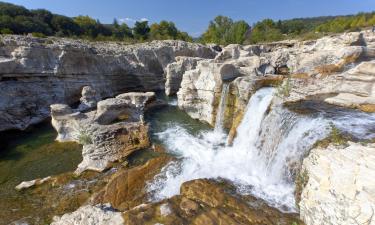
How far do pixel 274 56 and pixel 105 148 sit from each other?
16921 mm

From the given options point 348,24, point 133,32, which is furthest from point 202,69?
point 348,24

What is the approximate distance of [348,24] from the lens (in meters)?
41.3

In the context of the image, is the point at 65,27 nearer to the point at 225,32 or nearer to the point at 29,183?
the point at 225,32

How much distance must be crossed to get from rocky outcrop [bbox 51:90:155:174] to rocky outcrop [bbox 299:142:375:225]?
721cm

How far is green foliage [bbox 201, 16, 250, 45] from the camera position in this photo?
45094 millimetres

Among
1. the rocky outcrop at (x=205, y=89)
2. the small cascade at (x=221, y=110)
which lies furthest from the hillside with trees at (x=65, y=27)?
the small cascade at (x=221, y=110)

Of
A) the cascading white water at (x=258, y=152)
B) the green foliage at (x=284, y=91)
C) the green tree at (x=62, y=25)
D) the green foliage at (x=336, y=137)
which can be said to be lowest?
the cascading white water at (x=258, y=152)

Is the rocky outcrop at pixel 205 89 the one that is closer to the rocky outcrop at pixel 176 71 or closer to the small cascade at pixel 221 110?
the small cascade at pixel 221 110

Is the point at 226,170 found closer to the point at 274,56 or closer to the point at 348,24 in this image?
the point at 274,56

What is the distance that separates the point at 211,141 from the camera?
11891 millimetres

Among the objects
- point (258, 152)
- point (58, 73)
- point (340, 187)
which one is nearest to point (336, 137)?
point (340, 187)

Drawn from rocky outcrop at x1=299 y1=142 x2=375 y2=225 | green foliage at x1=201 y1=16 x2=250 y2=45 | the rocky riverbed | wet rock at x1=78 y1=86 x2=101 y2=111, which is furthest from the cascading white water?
green foliage at x1=201 y1=16 x2=250 y2=45

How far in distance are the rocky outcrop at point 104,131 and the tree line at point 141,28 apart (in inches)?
686

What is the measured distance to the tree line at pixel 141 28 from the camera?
29.8m
